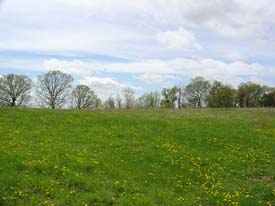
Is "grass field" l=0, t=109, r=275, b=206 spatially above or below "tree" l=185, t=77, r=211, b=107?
below

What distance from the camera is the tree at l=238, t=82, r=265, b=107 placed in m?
89.6

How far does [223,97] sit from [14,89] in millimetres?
38515

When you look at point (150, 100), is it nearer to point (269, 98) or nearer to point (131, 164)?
point (269, 98)

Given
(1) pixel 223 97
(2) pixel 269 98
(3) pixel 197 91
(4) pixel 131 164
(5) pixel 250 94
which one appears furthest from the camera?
(3) pixel 197 91

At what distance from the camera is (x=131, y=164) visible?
69.2 ft

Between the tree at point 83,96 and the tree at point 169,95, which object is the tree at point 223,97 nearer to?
the tree at point 169,95

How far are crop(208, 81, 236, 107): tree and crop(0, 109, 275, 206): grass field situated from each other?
182 feet

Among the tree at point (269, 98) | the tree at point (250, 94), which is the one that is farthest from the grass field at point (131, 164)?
the tree at point (250, 94)

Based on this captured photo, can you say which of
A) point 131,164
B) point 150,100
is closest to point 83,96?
point 150,100

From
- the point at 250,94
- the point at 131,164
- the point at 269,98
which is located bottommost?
the point at 131,164

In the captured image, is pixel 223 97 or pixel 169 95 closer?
pixel 223 97

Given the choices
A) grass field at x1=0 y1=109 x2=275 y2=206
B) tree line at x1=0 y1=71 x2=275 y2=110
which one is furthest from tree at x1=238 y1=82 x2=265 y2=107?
grass field at x1=0 y1=109 x2=275 y2=206

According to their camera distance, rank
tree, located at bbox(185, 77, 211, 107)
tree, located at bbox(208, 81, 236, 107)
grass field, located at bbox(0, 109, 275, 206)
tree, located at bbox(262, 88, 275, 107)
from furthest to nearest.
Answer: tree, located at bbox(185, 77, 211, 107) < tree, located at bbox(208, 81, 236, 107) < tree, located at bbox(262, 88, 275, 107) < grass field, located at bbox(0, 109, 275, 206)

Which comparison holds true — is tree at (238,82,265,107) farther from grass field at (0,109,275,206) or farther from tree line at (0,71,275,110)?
grass field at (0,109,275,206)
